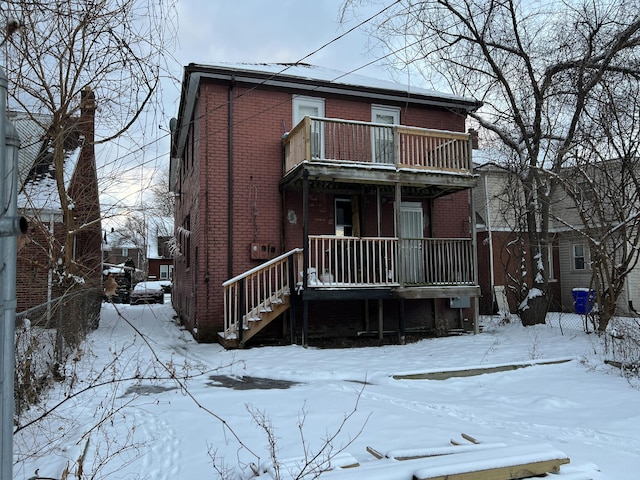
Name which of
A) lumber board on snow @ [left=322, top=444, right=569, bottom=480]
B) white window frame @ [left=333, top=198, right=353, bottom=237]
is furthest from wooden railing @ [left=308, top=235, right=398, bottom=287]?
lumber board on snow @ [left=322, top=444, right=569, bottom=480]

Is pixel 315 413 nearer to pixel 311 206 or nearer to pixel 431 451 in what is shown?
pixel 431 451

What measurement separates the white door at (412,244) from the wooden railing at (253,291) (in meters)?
2.77

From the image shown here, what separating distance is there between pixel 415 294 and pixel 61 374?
7503 millimetres

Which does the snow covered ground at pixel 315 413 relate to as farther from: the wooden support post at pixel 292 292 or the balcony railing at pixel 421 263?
the balcony railing at pixel 421 263

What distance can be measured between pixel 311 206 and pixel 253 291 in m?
2.88

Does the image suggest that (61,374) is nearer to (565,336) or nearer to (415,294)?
(415,294)

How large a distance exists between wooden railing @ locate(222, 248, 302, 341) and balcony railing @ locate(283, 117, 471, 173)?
2.38m

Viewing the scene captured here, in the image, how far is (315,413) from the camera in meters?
5.41

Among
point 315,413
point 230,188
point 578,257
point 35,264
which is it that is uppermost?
point 230,188

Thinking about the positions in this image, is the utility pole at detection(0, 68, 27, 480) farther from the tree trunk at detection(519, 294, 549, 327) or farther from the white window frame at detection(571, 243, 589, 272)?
the white window frame at detection(571, 243, 589, 272)

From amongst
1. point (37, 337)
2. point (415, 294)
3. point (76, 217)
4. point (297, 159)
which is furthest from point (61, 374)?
point (415, 294)

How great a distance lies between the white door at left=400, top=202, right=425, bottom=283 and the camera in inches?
463

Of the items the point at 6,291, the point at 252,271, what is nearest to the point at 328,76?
the point at 252,271

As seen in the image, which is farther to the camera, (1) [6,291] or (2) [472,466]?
(2) [472,466]
